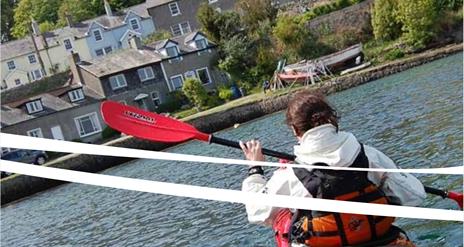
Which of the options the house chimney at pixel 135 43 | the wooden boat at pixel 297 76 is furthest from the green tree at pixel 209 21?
the wooden boat at pixel 297 76

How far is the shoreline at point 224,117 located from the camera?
32.5 m

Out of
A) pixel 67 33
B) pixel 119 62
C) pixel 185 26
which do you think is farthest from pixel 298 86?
pixel 67 33

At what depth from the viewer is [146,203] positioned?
56.7 ft

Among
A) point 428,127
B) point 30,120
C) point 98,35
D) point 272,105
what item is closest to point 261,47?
point 272,105

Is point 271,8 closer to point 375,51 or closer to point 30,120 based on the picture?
point 375,51

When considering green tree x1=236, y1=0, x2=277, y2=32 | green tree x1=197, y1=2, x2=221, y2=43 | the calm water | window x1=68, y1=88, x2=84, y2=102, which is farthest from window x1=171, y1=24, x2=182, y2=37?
the calm water

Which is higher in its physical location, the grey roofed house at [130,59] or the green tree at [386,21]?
the grey roofed house at [130,59]

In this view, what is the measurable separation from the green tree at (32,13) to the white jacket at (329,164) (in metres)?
82.2

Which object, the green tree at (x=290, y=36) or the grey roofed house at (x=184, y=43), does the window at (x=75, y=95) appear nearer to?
the grey roofed house at (x=184, y=43)

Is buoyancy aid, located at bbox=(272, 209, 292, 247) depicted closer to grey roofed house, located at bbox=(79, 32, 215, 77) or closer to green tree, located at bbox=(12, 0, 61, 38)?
grey roofed house, located at bbox=(79, 32, 215, 77)

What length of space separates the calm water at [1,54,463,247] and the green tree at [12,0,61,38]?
58420mm

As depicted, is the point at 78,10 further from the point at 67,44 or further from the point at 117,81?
the point at 117,81

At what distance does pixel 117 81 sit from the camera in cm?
4800

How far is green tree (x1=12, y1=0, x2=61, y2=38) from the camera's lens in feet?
275
